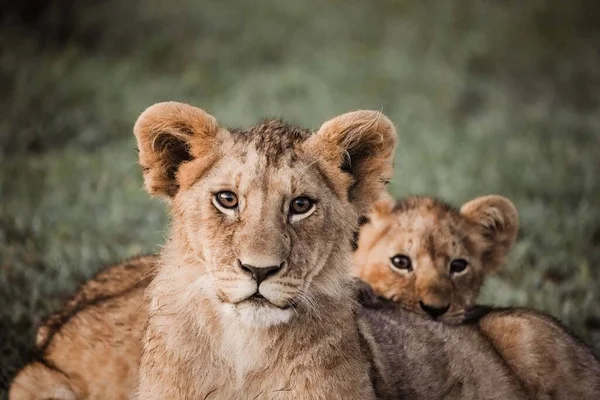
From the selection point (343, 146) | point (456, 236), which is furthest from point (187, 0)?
point (343, 146)

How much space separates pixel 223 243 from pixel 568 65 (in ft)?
40.0

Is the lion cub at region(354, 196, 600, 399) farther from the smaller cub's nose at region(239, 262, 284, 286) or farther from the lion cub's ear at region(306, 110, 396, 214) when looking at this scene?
the smaller cub's nose at region(239, 262, 284, 286)

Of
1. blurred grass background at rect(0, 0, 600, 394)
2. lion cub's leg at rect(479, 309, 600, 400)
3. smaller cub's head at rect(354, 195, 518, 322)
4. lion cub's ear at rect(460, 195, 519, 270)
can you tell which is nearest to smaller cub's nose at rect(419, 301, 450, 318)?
smaller cub's head at rect(354, 195, 518, 322)

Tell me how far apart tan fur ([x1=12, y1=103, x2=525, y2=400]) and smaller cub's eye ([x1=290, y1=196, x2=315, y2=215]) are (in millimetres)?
22

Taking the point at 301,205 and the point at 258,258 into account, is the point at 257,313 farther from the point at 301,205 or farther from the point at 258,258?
the point at 301,205

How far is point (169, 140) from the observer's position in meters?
3.72

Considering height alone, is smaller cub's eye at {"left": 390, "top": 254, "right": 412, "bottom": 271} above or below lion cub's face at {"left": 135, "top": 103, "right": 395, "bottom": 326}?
below

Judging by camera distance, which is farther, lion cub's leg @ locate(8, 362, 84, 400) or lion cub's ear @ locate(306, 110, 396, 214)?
lion cub's leg @ locate(8, 362, 84, 400)

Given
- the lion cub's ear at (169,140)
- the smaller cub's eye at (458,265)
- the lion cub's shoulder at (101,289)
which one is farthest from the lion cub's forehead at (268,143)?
the smaller cub's eye at (458,265)

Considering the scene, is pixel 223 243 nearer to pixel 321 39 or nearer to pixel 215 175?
pixel 215 175

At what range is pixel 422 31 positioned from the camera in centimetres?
1697

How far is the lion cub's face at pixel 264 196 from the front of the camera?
3289 millimetres

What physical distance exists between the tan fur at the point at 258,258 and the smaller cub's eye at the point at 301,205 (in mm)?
22

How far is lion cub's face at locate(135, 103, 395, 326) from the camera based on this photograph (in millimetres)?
3289
